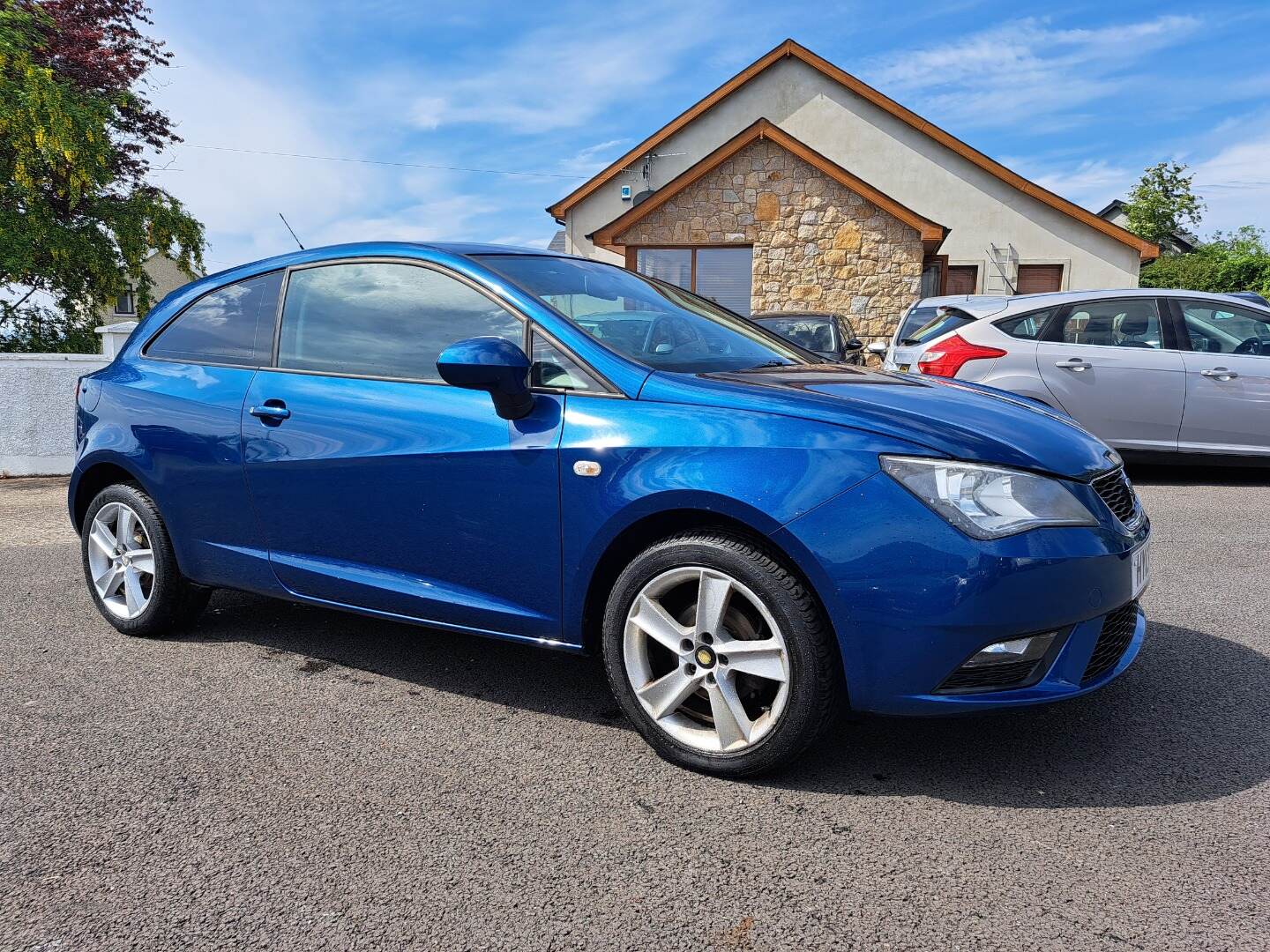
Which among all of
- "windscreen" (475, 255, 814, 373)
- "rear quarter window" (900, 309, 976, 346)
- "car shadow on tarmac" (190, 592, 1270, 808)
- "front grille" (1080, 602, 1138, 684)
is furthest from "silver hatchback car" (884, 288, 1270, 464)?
"front grille" (1080, 602, 1138, 684)

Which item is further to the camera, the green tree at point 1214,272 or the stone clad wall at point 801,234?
the green tree at point 1214,272

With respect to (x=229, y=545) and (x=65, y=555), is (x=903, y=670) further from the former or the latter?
(x=65, y=555)

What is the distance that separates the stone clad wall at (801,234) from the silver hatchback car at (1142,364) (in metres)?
9.70

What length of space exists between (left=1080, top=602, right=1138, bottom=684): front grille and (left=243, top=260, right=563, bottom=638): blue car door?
1574 millimetres

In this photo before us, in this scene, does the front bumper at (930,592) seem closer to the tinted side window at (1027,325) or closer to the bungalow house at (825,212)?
the tinted side window at (1027,325)

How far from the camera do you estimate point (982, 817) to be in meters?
2.70

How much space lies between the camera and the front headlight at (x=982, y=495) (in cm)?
265

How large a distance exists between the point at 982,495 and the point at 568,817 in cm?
139

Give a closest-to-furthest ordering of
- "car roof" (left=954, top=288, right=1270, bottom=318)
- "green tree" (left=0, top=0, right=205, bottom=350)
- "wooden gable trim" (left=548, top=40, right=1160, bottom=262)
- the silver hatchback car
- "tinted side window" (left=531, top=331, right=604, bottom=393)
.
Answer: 1. "tinted side window" (left=531, top=331, right=604, bottom=393)
2. the silver hatchback car
3. "car roof" (left=954, top=288, right=1270, bottom=318)
4. "green tree" (left=0, top=0, right=205, bottom=350)
5. "wooden gable trim" (left=548, top=40, right=1160, bottom=262)

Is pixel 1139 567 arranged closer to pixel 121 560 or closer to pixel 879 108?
pixel 121 560

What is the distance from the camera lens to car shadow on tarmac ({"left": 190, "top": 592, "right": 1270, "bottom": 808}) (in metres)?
2.88

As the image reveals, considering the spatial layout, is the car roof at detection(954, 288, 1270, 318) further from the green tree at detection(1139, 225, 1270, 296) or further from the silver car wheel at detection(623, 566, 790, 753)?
the green tree at detection(1139, 225, 1270, 296)

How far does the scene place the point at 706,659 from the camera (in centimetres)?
291

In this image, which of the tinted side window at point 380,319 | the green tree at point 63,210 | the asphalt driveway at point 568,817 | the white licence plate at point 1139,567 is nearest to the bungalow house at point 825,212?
the green tree at point 63,210
